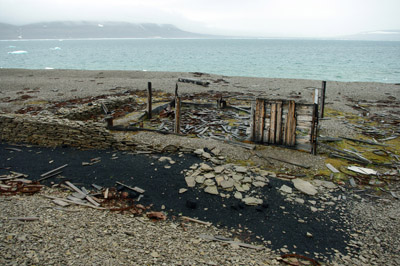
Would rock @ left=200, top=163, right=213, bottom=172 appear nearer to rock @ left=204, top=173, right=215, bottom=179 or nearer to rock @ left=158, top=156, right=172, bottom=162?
rock @ left=204, top=173, right=215, bottom=179

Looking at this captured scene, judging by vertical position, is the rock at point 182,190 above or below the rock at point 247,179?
below

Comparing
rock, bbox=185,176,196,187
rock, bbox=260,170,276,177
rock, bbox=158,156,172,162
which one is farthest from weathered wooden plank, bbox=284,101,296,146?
rock, bbox=158,156,172,162

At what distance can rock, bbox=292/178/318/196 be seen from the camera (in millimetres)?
9180

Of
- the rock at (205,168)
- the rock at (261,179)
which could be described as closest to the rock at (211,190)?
the rock at (205,168)

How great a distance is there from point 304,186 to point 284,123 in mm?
3602

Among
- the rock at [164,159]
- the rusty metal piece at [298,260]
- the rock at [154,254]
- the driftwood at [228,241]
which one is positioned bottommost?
the rusty metal piece at [298,260]

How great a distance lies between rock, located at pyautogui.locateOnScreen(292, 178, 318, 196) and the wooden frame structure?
99.8 inches

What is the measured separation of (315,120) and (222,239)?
6992mm

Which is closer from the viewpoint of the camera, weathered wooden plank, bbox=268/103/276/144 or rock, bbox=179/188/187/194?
rock, bbox=179/188/187/194

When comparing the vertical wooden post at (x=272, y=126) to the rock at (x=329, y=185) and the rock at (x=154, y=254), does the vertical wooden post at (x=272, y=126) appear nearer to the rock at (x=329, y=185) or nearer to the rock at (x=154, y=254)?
the rock at (x=329, y=185)

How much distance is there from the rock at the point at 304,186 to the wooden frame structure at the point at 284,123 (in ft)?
8.31

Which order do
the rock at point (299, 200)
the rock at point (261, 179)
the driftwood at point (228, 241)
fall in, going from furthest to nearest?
the rock at point (261, 179) → the rock at point (299, 200) → the driftwood at point (228, 241)

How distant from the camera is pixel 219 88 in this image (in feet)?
101

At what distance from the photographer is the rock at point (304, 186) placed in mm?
9180
